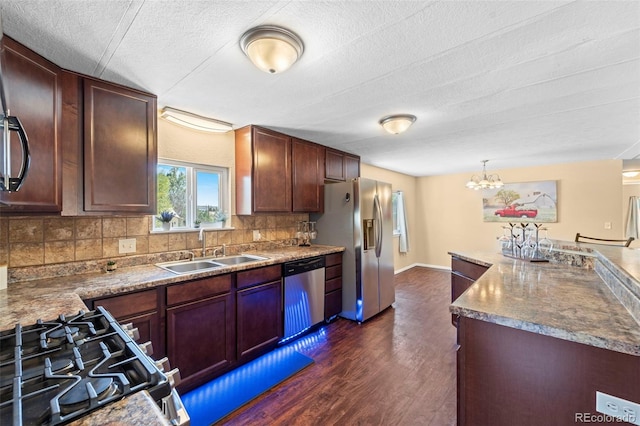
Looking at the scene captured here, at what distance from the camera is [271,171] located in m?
3.10

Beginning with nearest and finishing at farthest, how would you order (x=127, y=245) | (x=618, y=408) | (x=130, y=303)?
(x=618, y=408), (x=130, y=303), (x=127, y=245)

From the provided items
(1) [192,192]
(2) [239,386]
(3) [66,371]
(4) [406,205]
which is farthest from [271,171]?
(4) [406,205]

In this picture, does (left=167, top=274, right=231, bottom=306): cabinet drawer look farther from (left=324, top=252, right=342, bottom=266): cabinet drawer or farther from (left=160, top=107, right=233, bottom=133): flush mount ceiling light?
(left=160, top=107, right=233, bottom=133): flush mount ceiling light

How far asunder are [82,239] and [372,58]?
2425 mm

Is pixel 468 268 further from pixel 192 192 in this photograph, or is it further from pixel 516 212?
pixel 516 212

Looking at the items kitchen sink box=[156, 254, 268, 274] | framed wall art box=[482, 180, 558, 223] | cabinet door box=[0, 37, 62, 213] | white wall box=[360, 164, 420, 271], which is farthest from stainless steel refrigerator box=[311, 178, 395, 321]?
framed wall art box=[482, 180, 558, 223]

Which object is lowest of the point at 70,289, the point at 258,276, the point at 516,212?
the point at 258,276

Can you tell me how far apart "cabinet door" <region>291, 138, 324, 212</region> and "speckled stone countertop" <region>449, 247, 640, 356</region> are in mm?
2132

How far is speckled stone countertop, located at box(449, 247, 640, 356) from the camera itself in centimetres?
104

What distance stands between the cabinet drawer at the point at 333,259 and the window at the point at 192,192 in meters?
1.25

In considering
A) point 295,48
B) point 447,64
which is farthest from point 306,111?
point 447,64

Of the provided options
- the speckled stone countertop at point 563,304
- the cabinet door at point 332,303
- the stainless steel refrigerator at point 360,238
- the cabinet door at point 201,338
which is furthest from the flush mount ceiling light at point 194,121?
the speckled stone countertop at point 563,304

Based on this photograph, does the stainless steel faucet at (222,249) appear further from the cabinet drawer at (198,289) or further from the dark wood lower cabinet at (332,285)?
the dark wood lower cabinet at (332,285)

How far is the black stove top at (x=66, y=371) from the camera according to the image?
590 mm
